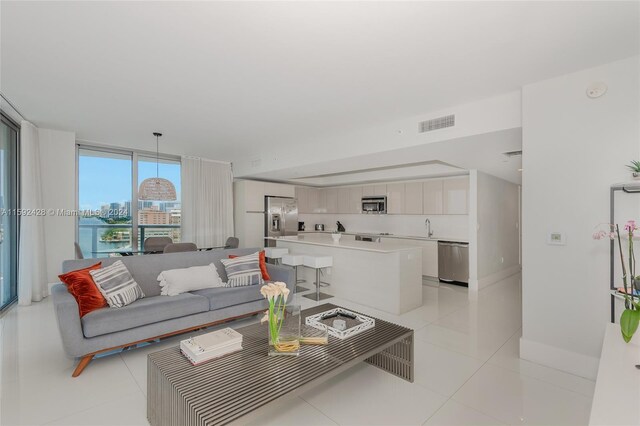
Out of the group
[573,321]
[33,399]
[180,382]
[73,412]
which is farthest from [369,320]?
[33,399]

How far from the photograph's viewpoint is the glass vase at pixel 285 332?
2070 millimetres

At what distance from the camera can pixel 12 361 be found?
9.14ft

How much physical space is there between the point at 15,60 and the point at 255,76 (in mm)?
2067

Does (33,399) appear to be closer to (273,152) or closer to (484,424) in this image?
(484,424)

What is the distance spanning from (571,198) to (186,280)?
404 cm

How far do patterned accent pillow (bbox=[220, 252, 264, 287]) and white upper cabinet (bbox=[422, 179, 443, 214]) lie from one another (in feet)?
14.3

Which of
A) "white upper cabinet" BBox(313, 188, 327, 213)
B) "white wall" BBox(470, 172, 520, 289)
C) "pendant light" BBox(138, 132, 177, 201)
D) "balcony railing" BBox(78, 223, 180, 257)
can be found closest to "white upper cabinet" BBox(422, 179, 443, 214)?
"white wall" BBox(470, 172, 520, 289)

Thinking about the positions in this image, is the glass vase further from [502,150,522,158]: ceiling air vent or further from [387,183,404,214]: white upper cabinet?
[387,183,404,214]: white upper cabinet

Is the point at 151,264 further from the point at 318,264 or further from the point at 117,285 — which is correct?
the point at 318,264

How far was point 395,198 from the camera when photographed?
7.45m

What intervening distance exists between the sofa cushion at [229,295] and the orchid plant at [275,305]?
57.8 inches

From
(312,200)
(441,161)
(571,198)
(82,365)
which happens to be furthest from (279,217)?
(571,198)

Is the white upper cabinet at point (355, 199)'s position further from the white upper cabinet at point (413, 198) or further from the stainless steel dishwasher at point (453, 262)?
the stainless steel dishwasher at point (453, 262)

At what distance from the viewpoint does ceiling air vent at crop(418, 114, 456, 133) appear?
3.61m
